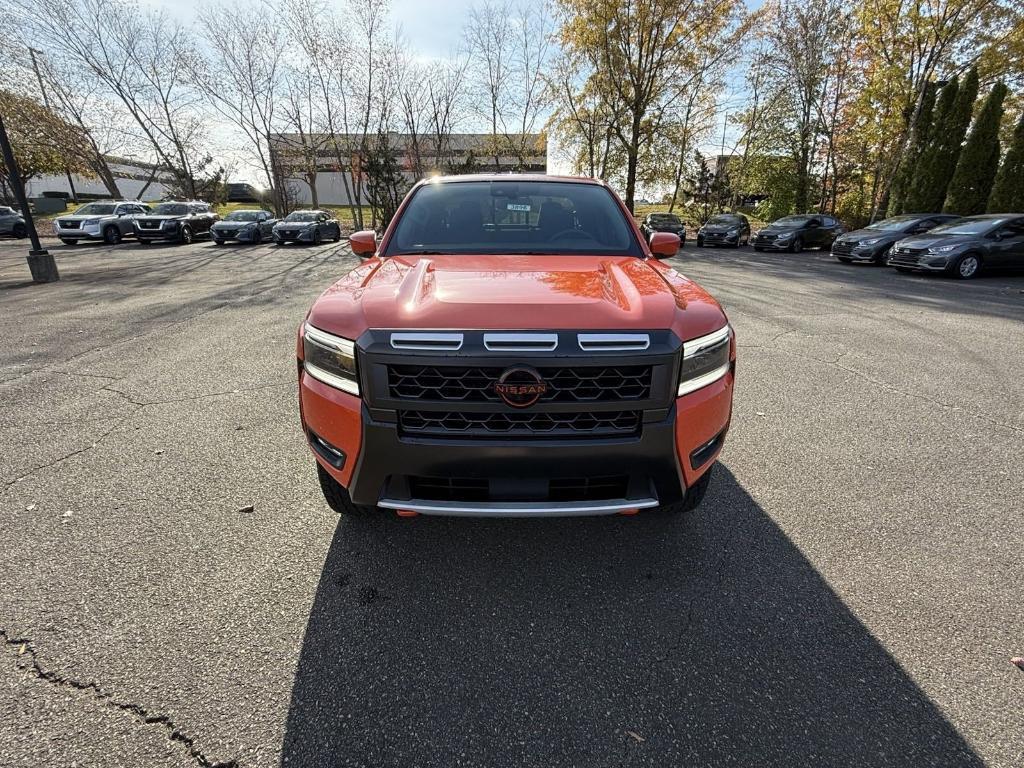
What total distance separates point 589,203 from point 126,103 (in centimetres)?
4089

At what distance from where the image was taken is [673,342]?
185 cm

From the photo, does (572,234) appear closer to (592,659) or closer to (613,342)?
(613,342)

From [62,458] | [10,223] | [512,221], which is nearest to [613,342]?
[512,221]

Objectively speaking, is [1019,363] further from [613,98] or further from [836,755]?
[613,98]

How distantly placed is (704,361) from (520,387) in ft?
2.55

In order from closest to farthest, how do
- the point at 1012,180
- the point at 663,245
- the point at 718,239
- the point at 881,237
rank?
the point at 663,245, the point at 881,237, the point at 1012,180, the point at 718,239

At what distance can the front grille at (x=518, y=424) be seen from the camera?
1.85 m

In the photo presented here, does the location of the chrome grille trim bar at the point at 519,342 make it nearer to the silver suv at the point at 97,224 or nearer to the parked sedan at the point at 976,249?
the parked sedan at the point at 976,249

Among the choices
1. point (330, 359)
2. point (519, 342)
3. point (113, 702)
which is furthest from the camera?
point (330, 359)

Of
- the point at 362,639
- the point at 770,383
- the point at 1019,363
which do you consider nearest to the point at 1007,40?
the point at 1019,363

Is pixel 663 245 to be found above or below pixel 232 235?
above

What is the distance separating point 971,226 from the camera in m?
11.9

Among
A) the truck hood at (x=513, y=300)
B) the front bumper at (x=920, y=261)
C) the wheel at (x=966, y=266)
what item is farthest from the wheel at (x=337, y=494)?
the wheel at (x=966, y=266)

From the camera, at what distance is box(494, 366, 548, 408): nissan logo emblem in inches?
69.9
